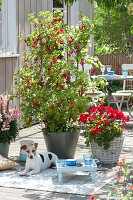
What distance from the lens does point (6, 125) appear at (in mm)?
5305

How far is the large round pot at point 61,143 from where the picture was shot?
537 centimetres

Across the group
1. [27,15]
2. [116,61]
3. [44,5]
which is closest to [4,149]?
[27,15]

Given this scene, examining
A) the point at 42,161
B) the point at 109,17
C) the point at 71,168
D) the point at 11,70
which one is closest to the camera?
the point at 71,168

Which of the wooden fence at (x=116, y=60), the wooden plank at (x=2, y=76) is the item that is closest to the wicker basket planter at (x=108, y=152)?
the wooden plank at (x=2, y=76)

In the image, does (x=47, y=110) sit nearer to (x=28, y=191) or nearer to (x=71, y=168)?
(x=71, y=168)

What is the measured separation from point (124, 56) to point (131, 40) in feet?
28.5

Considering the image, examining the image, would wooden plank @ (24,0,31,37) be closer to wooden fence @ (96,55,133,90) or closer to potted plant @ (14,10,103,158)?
potted plant @ (14,10,103,158)

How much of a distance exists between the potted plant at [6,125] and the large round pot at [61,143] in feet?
1.38

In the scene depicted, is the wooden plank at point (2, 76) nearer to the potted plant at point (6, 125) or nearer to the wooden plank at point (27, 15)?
the wooden plank at point (27, 15)

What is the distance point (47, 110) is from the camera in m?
5.37

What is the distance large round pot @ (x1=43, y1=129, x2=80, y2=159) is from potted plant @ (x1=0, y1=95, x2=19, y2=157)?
421 mm

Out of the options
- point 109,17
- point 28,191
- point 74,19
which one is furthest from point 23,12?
point 109,17

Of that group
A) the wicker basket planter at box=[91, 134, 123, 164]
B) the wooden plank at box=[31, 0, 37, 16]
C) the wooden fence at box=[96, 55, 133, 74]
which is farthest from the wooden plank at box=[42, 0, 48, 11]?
the wicker basket planter at box=[91, 134, 123, 164]

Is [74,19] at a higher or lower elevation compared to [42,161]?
higher
